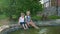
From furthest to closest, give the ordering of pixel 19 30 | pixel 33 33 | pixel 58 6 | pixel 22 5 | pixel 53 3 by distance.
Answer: pixel 53 3, pixel 58 6, pixel 22 5, pixel 19 30, pixel 33 33

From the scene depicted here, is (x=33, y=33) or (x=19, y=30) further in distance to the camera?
(x=19, y=30)

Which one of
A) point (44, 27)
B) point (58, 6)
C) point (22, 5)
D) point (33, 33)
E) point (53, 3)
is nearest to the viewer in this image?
point (33, 33)

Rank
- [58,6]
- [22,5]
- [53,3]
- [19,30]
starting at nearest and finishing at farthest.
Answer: [19,30], [22,5], [58,6], [53,3]

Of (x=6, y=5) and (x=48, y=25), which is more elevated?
(x=6, y=5)

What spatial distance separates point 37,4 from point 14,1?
190 centimetres

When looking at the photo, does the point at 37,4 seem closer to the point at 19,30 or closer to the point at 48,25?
the point at 48,25

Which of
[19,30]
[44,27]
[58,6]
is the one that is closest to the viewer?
[19,30]

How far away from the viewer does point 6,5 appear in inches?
684

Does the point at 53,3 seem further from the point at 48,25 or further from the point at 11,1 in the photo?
the point at 48,25

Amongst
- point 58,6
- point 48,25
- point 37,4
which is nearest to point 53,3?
point 58,6

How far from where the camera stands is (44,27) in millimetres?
13297

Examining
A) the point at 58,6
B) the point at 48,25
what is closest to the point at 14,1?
the point at 48,25

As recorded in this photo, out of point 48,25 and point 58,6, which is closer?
point 48,25

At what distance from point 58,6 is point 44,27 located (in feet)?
37.7
